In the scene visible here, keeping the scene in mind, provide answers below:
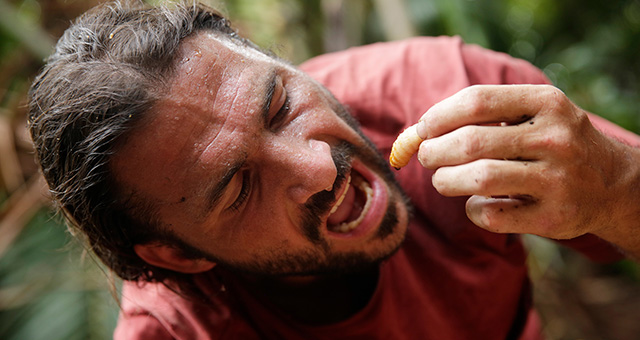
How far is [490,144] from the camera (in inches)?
30.3

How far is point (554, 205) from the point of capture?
0.80 metres

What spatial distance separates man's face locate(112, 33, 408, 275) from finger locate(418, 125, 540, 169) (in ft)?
1.10

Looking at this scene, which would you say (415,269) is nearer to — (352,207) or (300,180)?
(352,207)

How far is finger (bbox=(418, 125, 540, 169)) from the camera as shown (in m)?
0.77

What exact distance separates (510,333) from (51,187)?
5.48ft

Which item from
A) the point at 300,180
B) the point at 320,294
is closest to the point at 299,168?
the point at 300,180

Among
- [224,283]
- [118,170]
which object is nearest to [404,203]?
[224,283]

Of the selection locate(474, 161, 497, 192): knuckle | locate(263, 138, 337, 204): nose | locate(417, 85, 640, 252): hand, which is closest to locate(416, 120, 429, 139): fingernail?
locate(417, 85, 640, 252): hand

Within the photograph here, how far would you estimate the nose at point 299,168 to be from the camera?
103cm

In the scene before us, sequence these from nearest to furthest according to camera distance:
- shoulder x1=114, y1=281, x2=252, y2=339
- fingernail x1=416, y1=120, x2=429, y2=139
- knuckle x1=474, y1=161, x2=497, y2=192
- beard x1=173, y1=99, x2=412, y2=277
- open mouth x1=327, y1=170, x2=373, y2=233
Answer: knuckle x1=474, y1=161, x2=497, y2=192 → fingernail x1=416, y1=120, x2=429, y2=139 → beard x1=173, y1=99, x2=412, y2=277 → open mouth x1=327, y1=170, x2=373, y2=233 → shoulder x1=114, y1=281, x2=252, y2=339

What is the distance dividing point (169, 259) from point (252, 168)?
0.43 meters

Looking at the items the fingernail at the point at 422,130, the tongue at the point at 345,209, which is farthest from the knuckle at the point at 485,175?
the tongue at the point at 345,209

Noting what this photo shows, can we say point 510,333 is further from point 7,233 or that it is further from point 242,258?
point 7,233

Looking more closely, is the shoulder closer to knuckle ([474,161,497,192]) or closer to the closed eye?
the closed eye
